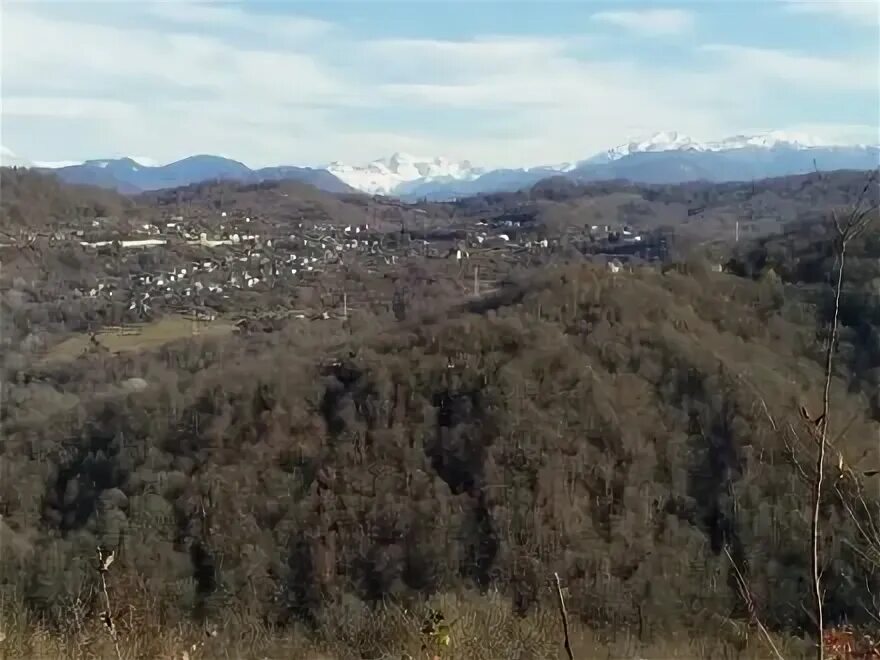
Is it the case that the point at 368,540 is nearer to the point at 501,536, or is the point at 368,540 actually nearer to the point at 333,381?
the point at 501,536

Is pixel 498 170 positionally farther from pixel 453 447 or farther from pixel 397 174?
pixel 453 447

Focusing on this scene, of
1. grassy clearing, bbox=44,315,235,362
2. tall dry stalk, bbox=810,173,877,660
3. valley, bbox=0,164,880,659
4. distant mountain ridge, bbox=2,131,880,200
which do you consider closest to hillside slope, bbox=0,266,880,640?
valley, bbox=0,164,880,659

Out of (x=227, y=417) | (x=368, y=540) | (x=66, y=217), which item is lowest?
(x=368, y=540)

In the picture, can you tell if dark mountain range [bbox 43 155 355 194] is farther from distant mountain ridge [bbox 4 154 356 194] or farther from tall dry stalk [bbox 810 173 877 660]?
tall dry stalk [bbox 810 173 877 660]

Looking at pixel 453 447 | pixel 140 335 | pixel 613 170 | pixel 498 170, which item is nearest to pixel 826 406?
pixel 453 447

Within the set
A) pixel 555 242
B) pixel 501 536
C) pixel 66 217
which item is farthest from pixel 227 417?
pixel 555 242

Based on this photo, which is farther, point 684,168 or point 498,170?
point 498,170

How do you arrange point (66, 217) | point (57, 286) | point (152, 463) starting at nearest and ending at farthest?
1. point (152, 463)
2. point (57, 286)
3. point (66, 217)
